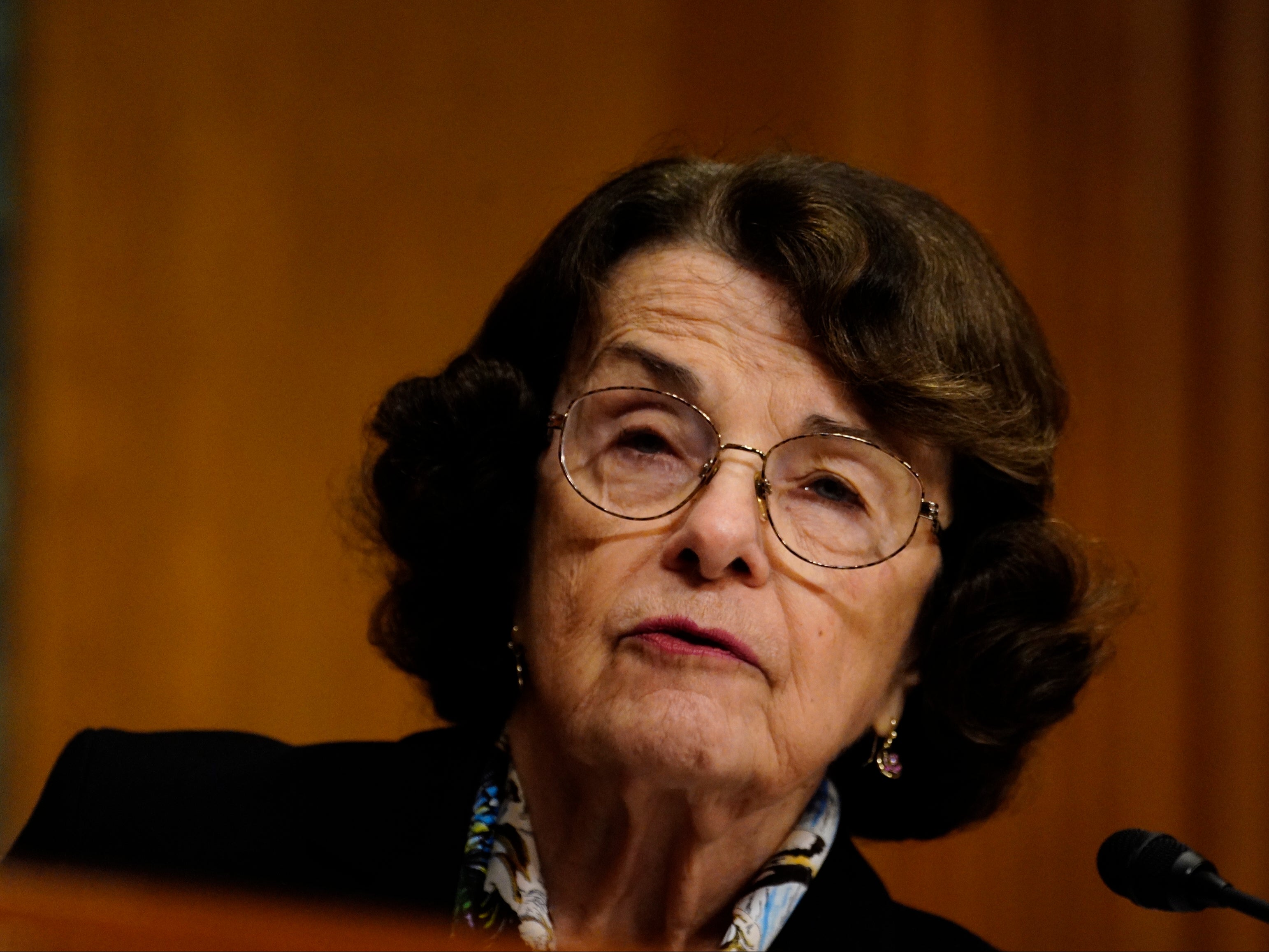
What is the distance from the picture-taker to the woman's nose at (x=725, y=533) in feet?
5.20

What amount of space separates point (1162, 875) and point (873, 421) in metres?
0.64

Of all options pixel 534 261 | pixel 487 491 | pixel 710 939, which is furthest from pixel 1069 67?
pixel 710 939

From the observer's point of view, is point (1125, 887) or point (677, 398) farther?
point (677, 398)

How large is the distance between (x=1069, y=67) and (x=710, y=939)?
A: 2.29m

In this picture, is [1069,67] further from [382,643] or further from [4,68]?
[4,68]

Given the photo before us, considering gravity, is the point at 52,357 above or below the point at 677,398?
below

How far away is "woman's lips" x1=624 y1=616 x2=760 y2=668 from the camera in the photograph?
5.19 feet

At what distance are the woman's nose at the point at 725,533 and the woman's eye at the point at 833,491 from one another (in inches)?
4.0

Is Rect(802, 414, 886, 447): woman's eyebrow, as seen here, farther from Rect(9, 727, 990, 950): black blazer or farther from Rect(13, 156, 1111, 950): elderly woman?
Rect(9, 727, 990, 950): black blazer

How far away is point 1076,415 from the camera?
10.3 feet

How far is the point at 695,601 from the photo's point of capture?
1592 mm

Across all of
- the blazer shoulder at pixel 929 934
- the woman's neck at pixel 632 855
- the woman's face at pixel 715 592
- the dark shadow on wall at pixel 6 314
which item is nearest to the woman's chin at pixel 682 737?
the woman's face at pixel 715 592

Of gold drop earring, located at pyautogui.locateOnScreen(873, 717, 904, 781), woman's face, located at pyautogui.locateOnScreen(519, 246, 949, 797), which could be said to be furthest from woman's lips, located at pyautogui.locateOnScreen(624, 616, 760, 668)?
gold drop earring, located at pyautogui.locateOnScreen(873, 717, 904, 781)

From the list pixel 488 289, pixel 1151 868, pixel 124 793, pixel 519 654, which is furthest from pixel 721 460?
pixel 488 289
